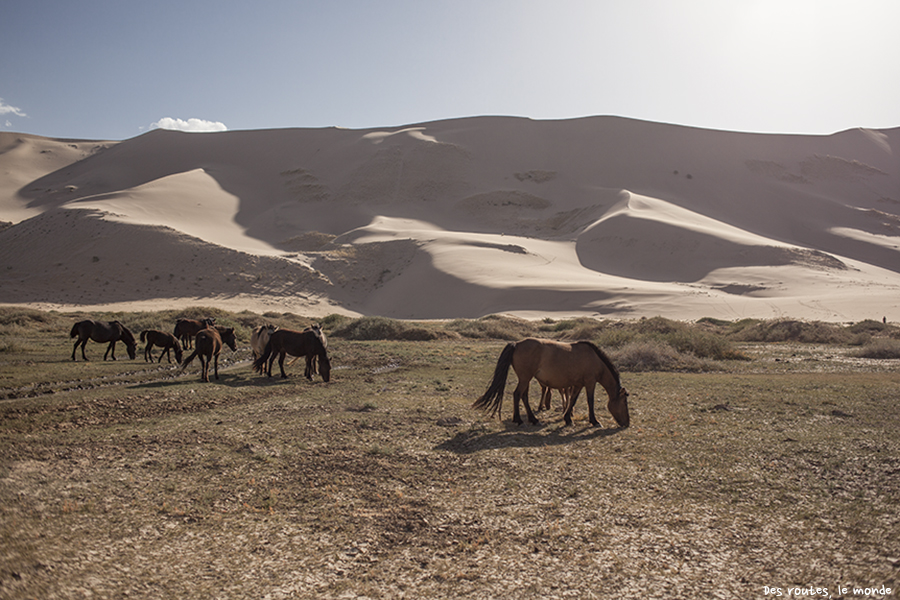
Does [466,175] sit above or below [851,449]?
above

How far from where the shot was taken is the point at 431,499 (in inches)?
257

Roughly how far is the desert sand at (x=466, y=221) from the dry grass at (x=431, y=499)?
36.8 m

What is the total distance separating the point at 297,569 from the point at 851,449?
835cm

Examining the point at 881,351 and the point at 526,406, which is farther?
the point at 881,351

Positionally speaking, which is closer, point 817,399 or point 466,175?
point 817,399

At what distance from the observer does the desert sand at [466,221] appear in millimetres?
51438

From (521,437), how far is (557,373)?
58.9 inches

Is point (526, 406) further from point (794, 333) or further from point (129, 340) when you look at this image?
point (794, 333)

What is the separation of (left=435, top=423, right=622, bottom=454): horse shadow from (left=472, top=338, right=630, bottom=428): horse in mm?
270

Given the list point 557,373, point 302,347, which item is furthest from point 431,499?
point 302,347

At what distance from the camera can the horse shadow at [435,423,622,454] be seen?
877 centimetres

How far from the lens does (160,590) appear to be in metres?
4.36

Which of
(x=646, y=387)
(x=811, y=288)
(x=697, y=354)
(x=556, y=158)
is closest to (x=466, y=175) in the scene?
(x=556, y=158)

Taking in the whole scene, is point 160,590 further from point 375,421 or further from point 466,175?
point 466,175
